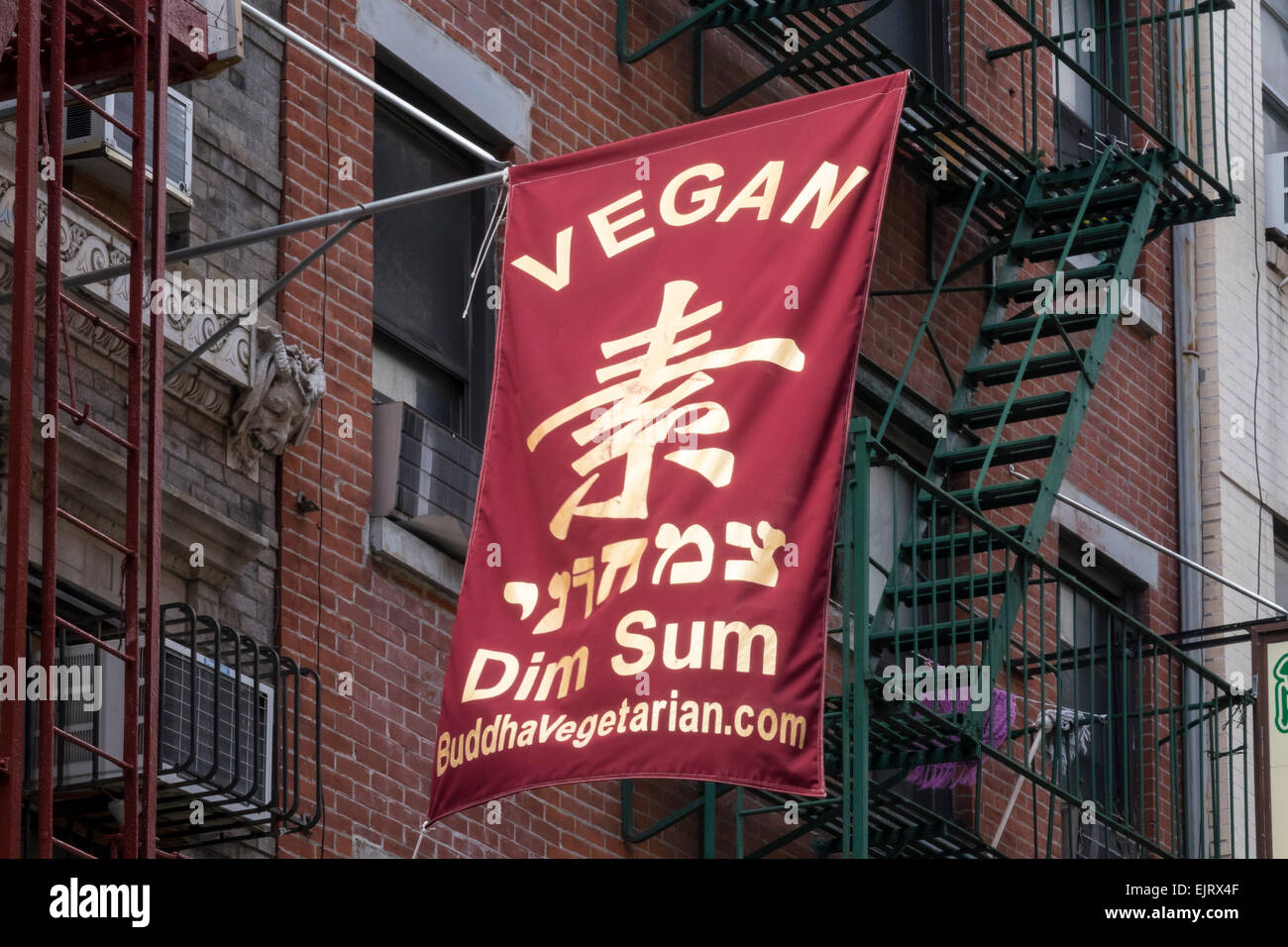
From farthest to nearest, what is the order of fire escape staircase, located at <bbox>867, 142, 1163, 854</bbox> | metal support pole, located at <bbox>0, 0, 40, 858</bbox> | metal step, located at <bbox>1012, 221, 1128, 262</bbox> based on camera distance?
1. metal step, located at <bbox>1012, 221, 1128, 262</bbox>
2. fire escape staircase, located at <bbox>867, 142, 1163, 854</bbox>
3. metal support pole, located at <bbox>0, 0, 40, 858</bbox>

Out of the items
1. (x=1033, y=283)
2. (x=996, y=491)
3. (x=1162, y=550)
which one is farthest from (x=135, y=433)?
(x=1162, y=550)

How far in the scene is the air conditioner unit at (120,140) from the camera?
37.4 feet

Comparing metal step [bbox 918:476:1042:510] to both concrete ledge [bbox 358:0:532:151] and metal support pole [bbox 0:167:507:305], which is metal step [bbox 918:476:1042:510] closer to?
concrete ledge [bbox 358:0:532:151]

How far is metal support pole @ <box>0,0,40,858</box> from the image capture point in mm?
8734

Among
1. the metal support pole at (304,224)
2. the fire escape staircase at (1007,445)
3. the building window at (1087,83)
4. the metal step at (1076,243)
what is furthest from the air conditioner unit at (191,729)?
the building window at (1087,83)

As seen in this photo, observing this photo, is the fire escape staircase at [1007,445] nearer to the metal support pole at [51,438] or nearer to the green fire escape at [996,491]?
the green fire escape at [996,491]

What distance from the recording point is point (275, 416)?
12125mm

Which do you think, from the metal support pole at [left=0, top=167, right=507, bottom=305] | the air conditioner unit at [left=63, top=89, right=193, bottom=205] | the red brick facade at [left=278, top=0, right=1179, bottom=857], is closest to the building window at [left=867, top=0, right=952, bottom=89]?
the red brick facade at [left=278, top=0, right=1179, bottom=857]

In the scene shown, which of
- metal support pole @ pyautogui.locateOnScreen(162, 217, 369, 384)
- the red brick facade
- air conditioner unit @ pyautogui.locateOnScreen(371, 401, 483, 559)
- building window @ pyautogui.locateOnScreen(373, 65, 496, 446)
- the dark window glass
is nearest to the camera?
metal support pole @ pyautogui.locateOnScreen(162, 217, 369, 384)

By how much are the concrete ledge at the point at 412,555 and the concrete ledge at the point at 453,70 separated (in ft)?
7.64

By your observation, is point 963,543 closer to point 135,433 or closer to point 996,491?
point 996,491

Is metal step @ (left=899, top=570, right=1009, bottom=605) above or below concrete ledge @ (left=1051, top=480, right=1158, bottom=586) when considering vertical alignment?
below

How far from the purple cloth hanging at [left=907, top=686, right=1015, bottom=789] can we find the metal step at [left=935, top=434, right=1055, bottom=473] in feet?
4.22

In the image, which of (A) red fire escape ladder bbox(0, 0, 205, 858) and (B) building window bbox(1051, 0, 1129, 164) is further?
(B) building window bbox(1051, 0, 1129, 164)
